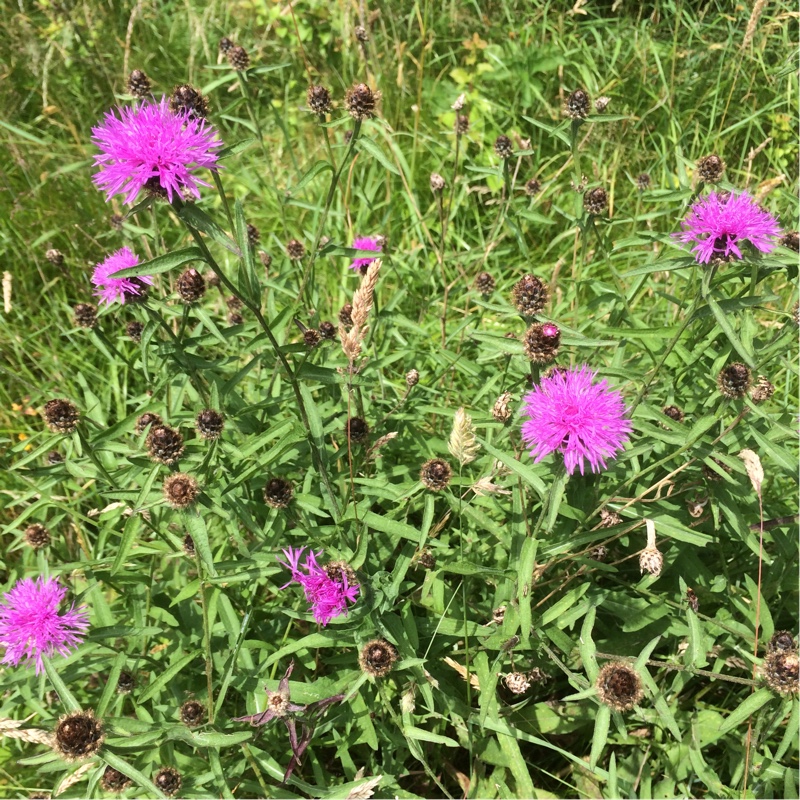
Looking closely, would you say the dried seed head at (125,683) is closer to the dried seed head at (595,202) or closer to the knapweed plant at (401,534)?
the knapweed plant at (401,534)

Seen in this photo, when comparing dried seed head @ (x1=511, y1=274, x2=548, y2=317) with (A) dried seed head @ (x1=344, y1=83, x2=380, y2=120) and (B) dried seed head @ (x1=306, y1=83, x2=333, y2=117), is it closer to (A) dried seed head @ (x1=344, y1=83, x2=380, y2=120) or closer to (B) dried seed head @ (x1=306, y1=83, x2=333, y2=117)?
(A) dried seed head @ (x1=344, y1=83, x2=380, y2=120)

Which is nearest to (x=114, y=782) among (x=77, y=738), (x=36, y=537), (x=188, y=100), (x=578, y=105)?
(x=77, y=738)

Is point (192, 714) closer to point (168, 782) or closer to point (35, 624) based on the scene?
point (168, 782)

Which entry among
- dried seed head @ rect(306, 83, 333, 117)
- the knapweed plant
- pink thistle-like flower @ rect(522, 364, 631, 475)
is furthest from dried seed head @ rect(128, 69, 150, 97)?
pink thistle-like flower @ rect(522, 364, 631, 475)

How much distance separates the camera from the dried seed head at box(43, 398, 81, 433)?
7.46ft

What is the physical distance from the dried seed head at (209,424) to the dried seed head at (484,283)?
166 centimetres

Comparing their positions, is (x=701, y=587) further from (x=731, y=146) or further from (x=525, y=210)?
(x=731, y=146)

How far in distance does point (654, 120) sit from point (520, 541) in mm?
3634

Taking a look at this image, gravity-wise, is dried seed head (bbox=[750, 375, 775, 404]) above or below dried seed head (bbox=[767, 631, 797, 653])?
above

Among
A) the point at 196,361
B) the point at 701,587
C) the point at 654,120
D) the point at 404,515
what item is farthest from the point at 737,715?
the point at 654,120

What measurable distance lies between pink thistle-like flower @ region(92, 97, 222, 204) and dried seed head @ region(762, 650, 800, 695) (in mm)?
2087

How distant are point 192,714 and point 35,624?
56 centimetres

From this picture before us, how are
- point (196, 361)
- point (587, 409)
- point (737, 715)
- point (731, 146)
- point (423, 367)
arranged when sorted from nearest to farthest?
point (587, 409), point (737, 715), point (196, 361), point (423, 367), point (731, 146)

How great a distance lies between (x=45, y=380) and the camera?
3.90 m
